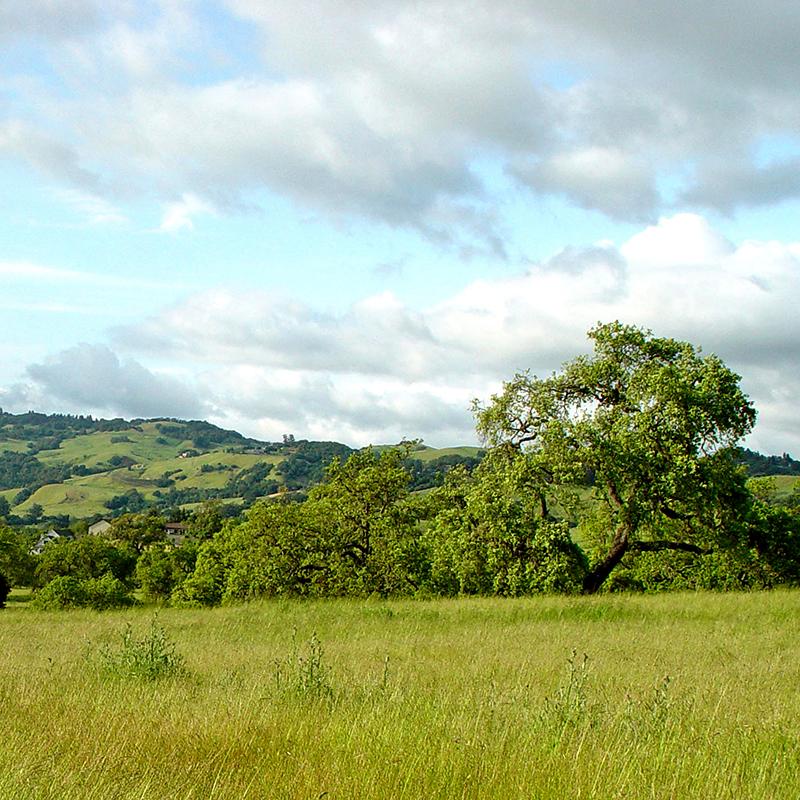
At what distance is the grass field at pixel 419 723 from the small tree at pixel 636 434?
14148 millimetres

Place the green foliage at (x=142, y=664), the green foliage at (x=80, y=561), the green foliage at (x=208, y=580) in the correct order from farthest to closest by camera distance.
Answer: the green foliage at (x=80, y=561)
the green foliage at (x=208, y=580)
the green foliage at (x=142, y=664)

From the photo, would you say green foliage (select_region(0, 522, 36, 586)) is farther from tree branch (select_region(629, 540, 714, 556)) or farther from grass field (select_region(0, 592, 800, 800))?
grass field (select_region(0, 592, 800, 800))

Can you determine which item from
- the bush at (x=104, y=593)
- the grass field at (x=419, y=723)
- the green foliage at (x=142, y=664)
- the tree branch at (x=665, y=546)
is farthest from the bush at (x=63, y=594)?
the green foliage at (x=142, y=664)

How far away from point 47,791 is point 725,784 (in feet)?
15.0

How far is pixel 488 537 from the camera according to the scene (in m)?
31.9

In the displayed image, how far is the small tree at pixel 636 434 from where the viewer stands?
30.2 metres

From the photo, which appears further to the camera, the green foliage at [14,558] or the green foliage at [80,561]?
the green foliage at [80,561]

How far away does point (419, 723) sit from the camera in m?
7.82

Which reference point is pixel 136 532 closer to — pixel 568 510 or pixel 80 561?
pixel 80 561

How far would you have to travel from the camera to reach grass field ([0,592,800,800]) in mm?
5906

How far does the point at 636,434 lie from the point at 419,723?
2438 centimetres

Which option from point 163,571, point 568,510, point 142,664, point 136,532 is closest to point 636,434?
point 568,510

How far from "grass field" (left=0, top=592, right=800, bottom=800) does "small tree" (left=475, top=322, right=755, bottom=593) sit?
14148mm

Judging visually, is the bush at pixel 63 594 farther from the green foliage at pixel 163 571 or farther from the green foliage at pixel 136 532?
the green foliage at pixel 136 532
